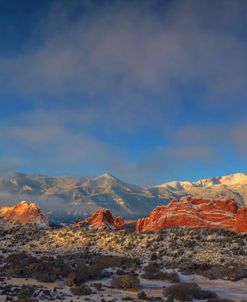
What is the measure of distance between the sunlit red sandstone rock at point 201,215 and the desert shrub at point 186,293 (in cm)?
3503

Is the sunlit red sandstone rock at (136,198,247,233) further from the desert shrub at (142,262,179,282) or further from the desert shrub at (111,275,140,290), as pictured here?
the desert shrub at (111,275,140,290)

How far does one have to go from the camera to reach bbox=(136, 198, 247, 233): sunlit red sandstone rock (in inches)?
2955

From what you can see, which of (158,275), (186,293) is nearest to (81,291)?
(186,293)

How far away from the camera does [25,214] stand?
110 m

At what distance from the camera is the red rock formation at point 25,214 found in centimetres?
10769

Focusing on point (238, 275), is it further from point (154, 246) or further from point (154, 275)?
point (154, 246)

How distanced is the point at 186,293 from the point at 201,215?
40961mm

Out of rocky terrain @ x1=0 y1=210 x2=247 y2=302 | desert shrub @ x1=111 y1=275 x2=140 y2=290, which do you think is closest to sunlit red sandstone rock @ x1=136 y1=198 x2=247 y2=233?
rocky terrain @ x1=0 y1=210 x2=247 y2=302

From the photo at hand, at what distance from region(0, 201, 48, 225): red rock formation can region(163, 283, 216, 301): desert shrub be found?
7003cm

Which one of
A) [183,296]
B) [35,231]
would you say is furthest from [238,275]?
[35,231]

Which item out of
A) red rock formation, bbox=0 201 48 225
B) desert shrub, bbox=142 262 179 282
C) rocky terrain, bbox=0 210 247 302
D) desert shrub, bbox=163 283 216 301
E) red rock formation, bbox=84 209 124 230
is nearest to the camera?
desert shrub, bbox=163 283 216 301

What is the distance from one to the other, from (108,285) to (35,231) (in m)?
48.6

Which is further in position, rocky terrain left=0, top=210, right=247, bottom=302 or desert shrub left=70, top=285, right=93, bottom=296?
rocky terrain left=0, top=210, right=247, bottom=302

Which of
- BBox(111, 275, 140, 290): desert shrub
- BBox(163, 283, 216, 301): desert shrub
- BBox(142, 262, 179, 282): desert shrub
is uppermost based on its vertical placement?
BBox(142, 262, 179, 282): desert shrub
